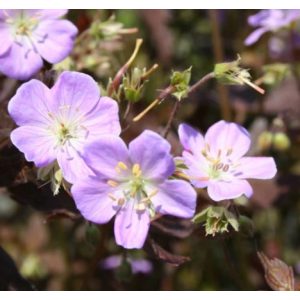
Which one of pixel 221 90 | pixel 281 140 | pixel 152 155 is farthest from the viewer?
pixel 221 90

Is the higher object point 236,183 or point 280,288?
point 236,183

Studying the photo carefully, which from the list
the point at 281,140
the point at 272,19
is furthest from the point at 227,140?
the point at 272,19

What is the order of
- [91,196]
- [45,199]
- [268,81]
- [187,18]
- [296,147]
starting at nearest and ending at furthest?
[91,196], [45,199], [268,81], [296,147], [187,18]

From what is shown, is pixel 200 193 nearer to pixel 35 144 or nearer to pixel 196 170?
pixel 196 170

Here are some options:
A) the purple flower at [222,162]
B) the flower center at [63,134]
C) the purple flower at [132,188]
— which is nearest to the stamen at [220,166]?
the purple flower at [222,162]

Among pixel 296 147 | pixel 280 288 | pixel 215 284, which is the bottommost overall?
pixel 215 284

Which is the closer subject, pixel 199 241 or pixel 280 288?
pixel 280 288
